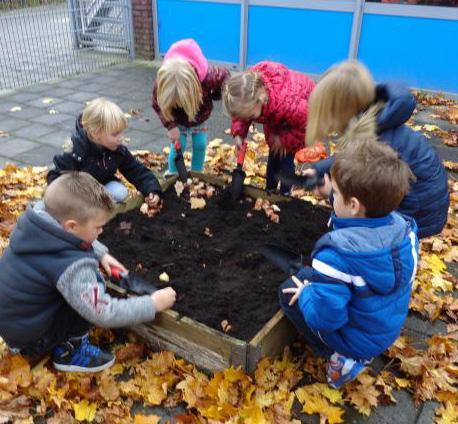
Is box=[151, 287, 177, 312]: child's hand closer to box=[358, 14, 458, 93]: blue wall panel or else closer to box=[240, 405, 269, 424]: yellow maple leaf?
box=[240, 405, 269, 424]: yellow maple leaf

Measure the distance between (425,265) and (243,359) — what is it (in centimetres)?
179

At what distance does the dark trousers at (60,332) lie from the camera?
7.81 ft

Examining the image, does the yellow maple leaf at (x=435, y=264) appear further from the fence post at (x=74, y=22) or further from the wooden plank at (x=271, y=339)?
the fence post at (x=74, y=22)

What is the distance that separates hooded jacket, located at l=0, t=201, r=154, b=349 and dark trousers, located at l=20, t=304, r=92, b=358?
0.10ft

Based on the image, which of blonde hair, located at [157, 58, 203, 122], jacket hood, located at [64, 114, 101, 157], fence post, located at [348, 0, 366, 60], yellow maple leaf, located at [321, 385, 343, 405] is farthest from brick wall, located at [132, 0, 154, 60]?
yellow maple leaf, located at [321, 385, 343, 405]

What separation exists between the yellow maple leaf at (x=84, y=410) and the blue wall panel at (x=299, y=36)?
6.66 meters

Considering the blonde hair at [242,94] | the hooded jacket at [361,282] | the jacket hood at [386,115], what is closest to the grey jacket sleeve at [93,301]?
the hooded jacket at [361,282]

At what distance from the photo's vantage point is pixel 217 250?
3125 mm

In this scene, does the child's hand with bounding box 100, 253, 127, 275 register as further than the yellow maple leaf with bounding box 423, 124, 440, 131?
No

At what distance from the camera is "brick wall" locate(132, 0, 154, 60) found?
907 cm

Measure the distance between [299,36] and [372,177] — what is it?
6.44 m

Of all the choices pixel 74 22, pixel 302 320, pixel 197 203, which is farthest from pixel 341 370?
pixel 74 22

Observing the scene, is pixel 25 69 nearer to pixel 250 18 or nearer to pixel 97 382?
pixel 250 18

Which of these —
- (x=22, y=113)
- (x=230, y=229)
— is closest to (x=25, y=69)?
(x=22, y=113)
